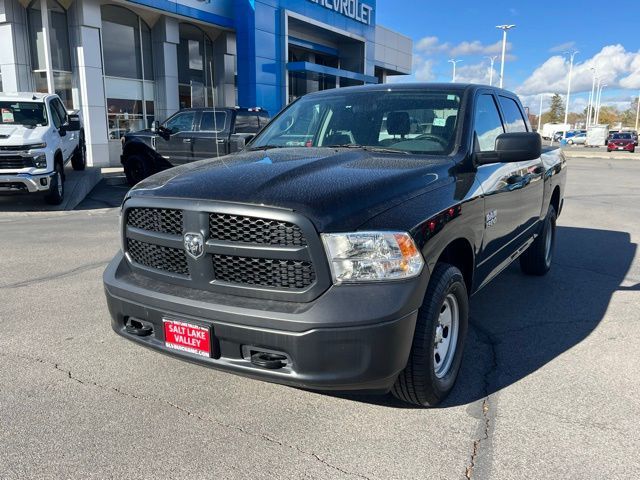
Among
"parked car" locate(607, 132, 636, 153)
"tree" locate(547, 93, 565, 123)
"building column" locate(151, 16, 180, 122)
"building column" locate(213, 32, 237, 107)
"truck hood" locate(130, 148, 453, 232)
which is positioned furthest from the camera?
"tree" locate(547, 93, 565, 123)

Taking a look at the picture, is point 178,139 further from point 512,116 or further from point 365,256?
point 365,256

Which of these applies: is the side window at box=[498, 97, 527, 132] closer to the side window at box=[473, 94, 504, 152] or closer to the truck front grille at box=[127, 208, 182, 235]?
the side window at box=[473, 94, 504, 152]

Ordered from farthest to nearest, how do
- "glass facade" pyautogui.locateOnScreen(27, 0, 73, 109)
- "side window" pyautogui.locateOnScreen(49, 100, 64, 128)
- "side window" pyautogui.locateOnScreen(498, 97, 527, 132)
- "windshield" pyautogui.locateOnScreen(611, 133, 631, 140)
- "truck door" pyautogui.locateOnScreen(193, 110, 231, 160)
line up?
"windshield" pyautogui.locateOnScreen(611, 133, 631, 140) < "glass facade" pyautogui.locateOnScreen(27, 0, 73, 109) < "truck door" pyautogui.locateOnScreen(193, 110, 231, 160) < "side window" pyautogui.locateOnScreen(49, 100, 64, 128) < "side window" pyautogui.locateOnScreen(498, 97, 527, 132)

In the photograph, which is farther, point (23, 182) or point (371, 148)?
point (23, 182)

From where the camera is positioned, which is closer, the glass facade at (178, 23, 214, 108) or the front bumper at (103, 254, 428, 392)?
the front bumper at (103, 254, 428, 392)

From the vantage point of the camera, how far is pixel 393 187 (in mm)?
2852

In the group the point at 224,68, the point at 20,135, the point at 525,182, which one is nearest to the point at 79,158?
the point at 20,135

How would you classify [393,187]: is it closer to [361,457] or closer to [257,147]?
[361,457]

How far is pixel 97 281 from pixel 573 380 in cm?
446

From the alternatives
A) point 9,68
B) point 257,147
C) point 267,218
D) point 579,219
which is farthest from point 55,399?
point 9,68

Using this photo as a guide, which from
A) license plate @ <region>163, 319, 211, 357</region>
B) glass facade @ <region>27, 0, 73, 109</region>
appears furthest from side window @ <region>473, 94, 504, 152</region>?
glass facade @ <region>27, 0, 73, 109</region>

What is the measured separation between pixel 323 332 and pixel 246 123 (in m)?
10.9

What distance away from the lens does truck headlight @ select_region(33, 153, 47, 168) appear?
9.89 metres

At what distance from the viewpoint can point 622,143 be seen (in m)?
43.6
